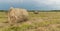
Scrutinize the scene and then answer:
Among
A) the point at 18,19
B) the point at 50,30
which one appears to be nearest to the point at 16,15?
the point at 18,19

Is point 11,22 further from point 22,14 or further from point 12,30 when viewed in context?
point 12,30

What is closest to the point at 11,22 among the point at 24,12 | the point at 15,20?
the point at 15,20

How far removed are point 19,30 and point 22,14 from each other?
8917mm

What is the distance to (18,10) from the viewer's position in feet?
72.8

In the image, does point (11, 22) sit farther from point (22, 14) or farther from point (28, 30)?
point (28, 30)

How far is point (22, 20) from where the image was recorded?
885 inches

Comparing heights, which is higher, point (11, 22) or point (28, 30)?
point (28, 30)

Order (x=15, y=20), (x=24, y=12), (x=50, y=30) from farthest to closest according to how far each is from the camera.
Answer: (x=24, y=12), (x=15, y=20), (x=50, y=30)

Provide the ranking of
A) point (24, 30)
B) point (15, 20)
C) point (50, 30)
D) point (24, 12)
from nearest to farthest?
point (50, 30)
point (24, 30)
point (15, 20)
point (24, 12)

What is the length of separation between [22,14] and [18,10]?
2.34 feet

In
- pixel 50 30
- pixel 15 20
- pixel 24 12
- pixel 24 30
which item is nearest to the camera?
pixel 50 30

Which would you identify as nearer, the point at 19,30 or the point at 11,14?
the point at 19,30

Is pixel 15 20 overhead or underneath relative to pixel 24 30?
underneath

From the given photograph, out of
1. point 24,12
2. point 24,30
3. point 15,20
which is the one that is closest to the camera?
point 24,30
